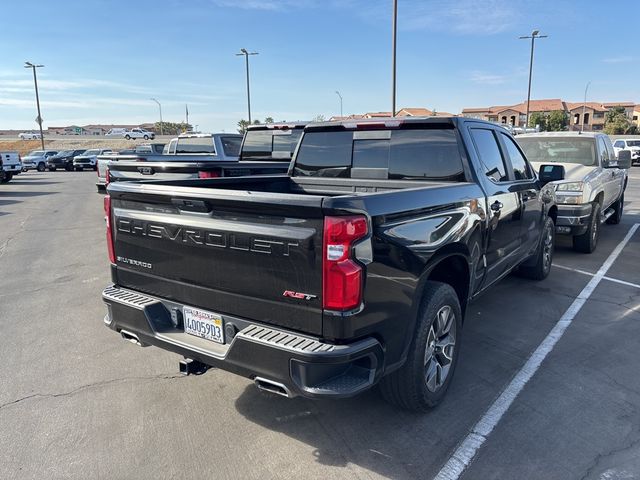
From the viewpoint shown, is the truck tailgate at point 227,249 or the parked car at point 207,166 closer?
the truck tailgate at point 227,249

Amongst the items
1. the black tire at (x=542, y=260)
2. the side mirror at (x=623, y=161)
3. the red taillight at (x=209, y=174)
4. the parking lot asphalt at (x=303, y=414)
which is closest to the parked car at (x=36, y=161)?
the red taillight at (x=209, y=174)

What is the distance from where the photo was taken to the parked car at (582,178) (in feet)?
25.2

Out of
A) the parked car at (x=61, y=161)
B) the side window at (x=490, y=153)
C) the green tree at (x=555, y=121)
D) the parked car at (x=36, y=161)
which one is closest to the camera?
the side window at (x=490, y=153)

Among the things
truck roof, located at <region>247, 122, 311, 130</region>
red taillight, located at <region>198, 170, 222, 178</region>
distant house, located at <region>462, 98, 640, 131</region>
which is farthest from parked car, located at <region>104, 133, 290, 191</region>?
distant house, located at <region>462, 98, 640, 131</region>

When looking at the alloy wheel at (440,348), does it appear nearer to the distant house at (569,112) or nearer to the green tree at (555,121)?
the green tree at (555,121)

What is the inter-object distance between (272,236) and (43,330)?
358 cm

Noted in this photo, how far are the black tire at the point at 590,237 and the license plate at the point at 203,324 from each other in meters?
6.95

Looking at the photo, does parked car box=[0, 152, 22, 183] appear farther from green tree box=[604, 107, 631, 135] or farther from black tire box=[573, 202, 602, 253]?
green tree box=[604, 107, 631, 135]

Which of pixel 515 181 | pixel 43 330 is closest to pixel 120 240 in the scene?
pixel 43 330

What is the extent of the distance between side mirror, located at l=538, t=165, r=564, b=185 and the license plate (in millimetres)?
4364

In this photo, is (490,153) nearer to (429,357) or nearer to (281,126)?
(429,357)

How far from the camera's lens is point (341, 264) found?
2.45 metres

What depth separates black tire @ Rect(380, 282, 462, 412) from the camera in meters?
3.06

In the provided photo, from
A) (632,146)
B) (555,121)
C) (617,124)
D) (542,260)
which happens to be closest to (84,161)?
(542,260)
